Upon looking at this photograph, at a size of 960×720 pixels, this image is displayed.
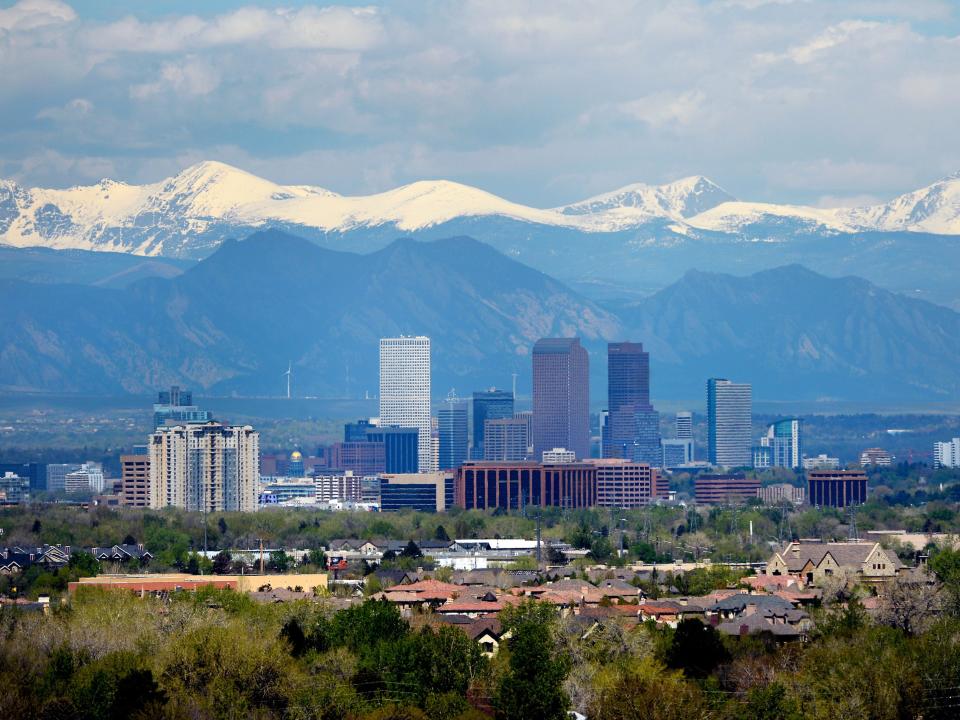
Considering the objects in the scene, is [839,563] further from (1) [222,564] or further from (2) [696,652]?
(2) [696,652]

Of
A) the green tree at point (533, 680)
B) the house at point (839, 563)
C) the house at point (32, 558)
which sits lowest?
the green tree at point (533, 680)

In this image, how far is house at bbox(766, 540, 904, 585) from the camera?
10062cm

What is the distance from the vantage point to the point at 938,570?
89625 mm

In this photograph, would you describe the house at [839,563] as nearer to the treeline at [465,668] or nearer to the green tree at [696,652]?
the treeline at [465,668]

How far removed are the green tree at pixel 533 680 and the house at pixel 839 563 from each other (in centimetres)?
3671

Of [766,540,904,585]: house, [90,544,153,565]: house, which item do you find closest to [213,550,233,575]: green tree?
[90,544,153,565]: house

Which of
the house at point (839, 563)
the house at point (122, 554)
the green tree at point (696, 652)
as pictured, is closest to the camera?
the green tree at point (696, 652)

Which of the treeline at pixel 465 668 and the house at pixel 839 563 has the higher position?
the house at pixel 839 563

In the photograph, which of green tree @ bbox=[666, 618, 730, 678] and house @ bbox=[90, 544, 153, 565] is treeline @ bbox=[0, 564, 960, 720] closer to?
green tree @ bbox=[666, 618, 730, 678]

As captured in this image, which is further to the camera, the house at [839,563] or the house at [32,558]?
the house at [32,558]

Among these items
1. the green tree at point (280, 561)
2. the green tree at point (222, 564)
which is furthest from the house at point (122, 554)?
the green tree at point (280, 561)

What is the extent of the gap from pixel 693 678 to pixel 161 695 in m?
14.1

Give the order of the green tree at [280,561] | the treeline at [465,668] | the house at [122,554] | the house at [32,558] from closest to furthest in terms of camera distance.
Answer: the treeline at [465,668] < the house at [32,558] < the green tree at [280,561] < the house at [122,554]

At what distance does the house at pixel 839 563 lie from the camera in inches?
3962
